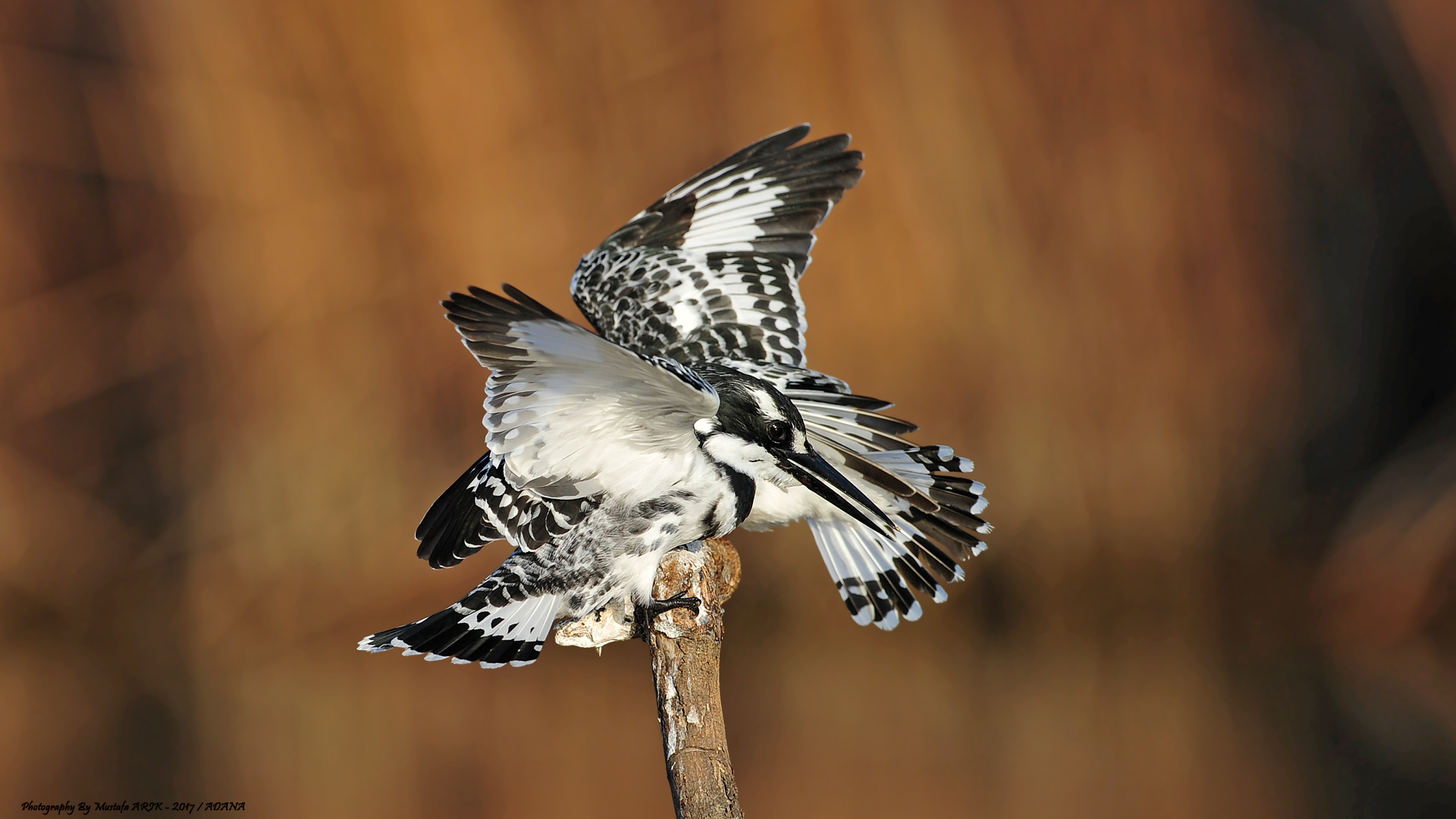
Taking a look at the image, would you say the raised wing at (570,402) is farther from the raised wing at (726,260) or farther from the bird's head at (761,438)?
the raised wing at (726,260)

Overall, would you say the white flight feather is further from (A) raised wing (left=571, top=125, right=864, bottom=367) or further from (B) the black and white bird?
(A) raised wing (left=571, top=125, right=864, bottom=367)

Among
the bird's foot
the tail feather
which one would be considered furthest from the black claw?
the tail feather

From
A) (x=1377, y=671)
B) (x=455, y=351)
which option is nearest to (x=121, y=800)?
(x=455, y=351)

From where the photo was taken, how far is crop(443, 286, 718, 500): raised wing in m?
1.25

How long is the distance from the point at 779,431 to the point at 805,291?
112 inches

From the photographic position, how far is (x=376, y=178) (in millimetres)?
4191

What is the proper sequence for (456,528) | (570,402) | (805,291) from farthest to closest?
(805,291) → (456,528) → (570,402)

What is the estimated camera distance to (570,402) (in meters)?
1.37

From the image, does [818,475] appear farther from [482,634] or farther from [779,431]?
[482,634]

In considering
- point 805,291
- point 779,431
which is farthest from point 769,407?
point 805,291

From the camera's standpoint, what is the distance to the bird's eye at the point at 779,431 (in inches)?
54.7

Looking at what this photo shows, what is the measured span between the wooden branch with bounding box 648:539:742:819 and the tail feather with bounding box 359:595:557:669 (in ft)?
0.54

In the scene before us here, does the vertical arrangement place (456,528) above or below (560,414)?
below

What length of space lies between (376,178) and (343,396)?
0.90 m
